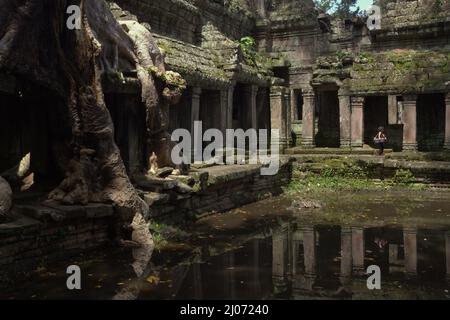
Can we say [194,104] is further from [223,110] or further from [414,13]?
[414,13]

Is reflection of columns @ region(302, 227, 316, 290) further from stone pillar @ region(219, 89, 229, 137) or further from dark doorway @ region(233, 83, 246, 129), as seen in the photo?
dark doorway @ region(233, 83, 246, 129)

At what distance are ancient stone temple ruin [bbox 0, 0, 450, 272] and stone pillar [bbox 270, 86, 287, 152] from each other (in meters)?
0.04

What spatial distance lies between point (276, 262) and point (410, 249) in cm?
240

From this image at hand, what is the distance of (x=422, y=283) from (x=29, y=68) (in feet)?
20.4

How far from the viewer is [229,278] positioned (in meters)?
6.59

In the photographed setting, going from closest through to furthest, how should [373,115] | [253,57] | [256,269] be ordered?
[256,269], [253,57], [373,115]

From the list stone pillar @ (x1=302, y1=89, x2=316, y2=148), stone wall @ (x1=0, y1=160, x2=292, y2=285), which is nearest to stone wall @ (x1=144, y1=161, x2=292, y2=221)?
stone wall @ (x1=0, y1=160, x2=292, y2=285)

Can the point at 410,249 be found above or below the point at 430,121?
below

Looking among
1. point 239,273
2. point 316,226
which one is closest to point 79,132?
point 239,273

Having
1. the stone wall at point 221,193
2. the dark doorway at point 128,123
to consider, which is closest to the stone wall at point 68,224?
the stone wall at point 221,193

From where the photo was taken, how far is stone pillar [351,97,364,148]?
17484 mm

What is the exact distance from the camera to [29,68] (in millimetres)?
7574

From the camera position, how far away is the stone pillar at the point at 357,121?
688 inches

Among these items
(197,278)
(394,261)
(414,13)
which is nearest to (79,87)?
(197,278)
